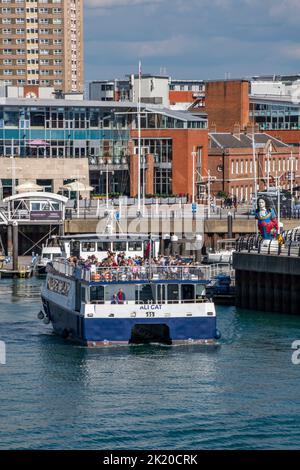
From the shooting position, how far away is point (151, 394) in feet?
177

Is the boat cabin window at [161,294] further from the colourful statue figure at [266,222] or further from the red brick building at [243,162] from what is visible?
the red brick building at [243,162]

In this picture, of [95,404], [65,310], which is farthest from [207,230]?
[95,404]

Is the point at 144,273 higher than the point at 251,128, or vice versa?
the point at 251,128

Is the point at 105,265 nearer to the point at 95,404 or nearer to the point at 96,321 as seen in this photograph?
the point at 96,321

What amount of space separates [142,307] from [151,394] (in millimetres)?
9882

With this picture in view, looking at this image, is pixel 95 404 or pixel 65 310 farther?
→ pixel 65 310

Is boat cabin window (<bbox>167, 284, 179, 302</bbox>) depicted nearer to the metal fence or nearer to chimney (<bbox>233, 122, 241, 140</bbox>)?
the metal fence

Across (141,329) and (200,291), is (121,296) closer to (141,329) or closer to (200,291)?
(141,329)

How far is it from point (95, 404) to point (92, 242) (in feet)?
73.3

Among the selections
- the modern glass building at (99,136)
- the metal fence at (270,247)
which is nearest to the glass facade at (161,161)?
the modern glass building at (99,136)

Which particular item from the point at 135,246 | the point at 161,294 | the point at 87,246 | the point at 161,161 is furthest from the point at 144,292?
the point at 161,161

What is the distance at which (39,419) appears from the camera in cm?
4975

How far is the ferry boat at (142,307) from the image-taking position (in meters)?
63.4

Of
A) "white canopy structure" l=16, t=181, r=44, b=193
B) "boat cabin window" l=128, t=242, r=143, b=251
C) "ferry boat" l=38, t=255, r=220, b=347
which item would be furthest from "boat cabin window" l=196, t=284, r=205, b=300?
"white canopy structure" l=16, t=181, r=44, b=193
